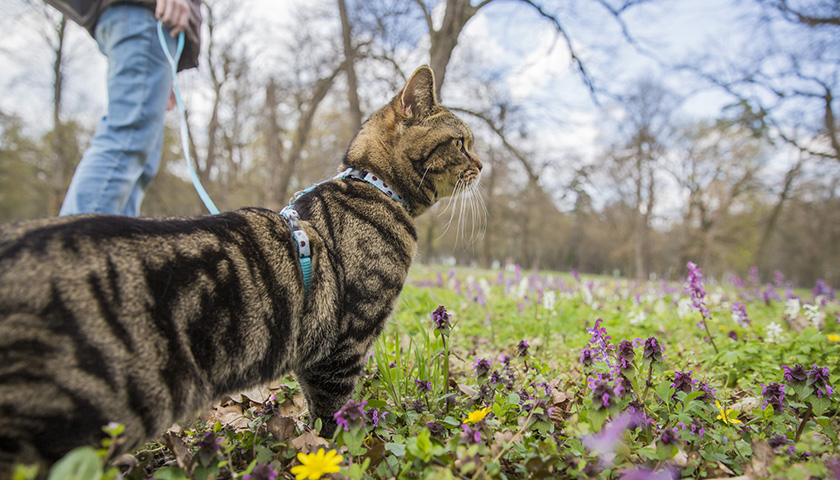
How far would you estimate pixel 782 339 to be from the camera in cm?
291

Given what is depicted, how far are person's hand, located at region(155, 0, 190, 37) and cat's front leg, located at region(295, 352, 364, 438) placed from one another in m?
2.35

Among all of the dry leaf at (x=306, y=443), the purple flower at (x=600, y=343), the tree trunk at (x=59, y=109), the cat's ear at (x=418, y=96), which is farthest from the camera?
the tree trunk at (x=59, y=109)

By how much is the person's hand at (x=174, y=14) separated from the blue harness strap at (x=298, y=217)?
1558 millimetres

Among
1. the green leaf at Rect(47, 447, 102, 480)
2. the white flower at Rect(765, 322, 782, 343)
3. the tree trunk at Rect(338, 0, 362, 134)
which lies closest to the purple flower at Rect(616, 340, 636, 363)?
the green leaf at Rect(47, 447, 102, 480)

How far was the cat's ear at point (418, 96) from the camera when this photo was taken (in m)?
2.23

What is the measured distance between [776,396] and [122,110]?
12.7 feet

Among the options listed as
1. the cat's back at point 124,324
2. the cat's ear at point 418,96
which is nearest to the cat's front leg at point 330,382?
the cat's back at point 124,324

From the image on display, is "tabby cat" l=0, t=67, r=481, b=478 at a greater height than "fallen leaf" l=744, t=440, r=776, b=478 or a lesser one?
greater

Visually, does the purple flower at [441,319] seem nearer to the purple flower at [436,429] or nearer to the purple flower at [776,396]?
the purple flower at [436,429]

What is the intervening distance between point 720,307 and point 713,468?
410 centimetres

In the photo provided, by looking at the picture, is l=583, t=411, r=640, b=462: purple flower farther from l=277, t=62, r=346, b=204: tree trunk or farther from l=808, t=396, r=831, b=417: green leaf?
l=277, t=62, r=346, b=204: tree trunk

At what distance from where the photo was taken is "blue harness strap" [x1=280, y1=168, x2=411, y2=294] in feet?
5.45

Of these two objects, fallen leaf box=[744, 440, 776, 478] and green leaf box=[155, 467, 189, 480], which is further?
fallen leaf box=[744, 440, 776, 478]

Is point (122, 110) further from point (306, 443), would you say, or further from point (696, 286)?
point (696, 286)
